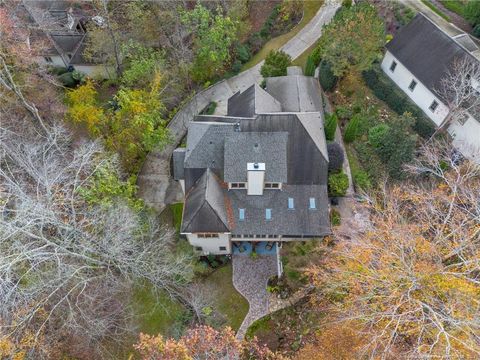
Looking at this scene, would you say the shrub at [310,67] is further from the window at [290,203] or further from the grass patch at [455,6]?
the grass patch at [455,6]

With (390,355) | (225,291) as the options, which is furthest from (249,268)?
(390,355)

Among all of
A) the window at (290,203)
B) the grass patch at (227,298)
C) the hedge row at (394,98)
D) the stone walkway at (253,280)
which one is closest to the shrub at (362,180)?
the window at (290,203)

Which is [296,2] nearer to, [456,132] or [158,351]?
[456,132]

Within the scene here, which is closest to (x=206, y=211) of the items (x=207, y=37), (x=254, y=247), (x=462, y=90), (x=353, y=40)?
(x=254, y=247)

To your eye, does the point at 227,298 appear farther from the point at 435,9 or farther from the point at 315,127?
the point at 435,9

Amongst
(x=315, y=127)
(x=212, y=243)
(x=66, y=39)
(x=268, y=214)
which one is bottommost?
(x=212, y=243)

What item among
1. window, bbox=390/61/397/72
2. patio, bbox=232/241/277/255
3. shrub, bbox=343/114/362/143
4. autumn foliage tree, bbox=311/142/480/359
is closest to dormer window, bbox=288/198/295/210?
patio, bbox=232/241/277/255
